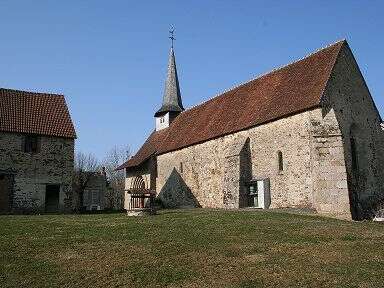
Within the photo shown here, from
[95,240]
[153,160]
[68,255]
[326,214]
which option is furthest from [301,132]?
[153,160]

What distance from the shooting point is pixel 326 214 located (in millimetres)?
17062

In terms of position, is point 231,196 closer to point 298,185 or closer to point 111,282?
point 298,185

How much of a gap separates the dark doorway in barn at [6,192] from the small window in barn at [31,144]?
6.48ft

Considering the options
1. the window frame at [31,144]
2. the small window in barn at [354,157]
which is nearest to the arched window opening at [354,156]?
the small window in barn at [354,157]

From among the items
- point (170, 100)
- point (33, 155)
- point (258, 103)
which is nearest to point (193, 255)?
point (258, 103)

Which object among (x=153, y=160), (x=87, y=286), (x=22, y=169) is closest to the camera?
(x=87, y=286)

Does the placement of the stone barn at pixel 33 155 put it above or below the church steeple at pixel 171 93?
below

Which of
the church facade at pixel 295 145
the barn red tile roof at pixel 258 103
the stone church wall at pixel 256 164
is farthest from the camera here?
the barn red tile roof at pixel 258 103

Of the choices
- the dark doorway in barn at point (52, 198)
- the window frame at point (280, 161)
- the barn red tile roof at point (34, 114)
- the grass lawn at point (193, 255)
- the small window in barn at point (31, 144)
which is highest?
the barn red tile roof at point (34, 114)

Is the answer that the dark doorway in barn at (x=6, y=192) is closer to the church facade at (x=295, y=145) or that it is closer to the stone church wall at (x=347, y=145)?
the church facade at (x=295, y=145)

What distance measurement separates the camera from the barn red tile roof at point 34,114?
78.9 feet

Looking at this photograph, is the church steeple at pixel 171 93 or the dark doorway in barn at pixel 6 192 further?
the church steeple at pixel 171 93

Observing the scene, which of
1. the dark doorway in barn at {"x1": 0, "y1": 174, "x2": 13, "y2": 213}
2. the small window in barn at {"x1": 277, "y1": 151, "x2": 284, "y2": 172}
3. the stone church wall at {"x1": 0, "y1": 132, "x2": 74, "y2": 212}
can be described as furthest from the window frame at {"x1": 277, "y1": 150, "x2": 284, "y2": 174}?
the dark doorway in barn at {"x1": 0, "y1": 174, "x2": 13, "y2": 213}

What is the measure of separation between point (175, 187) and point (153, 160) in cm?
379
